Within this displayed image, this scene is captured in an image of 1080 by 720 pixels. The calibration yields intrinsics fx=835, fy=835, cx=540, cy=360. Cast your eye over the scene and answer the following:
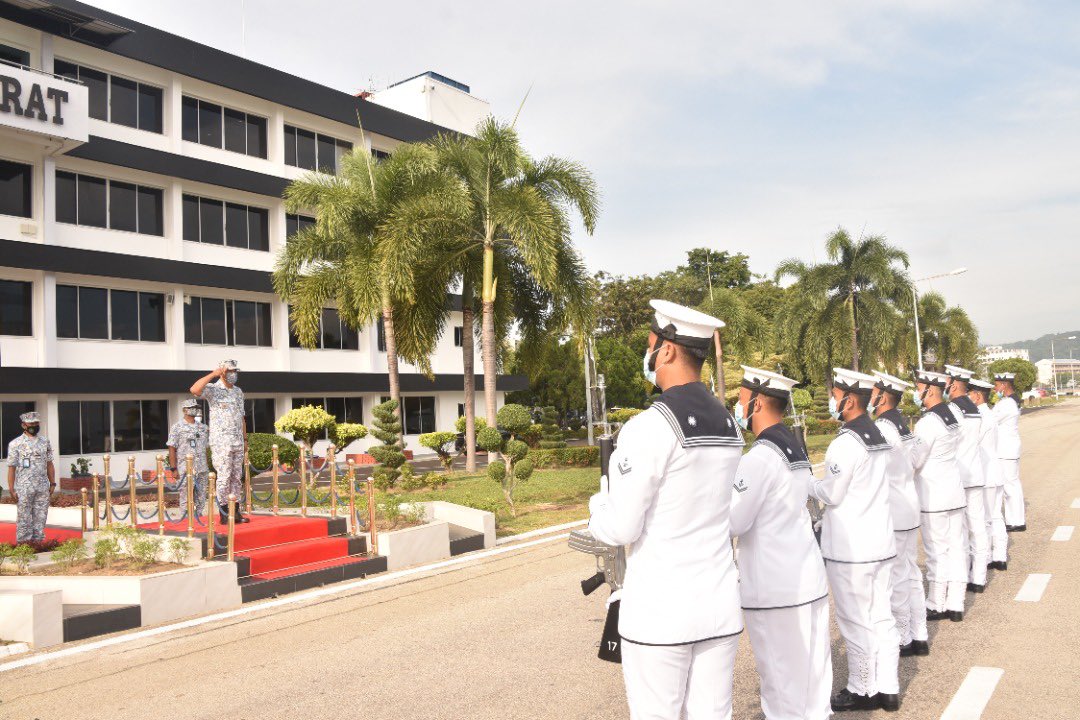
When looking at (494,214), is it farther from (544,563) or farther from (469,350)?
(544,563)

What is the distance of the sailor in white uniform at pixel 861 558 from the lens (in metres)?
5.06

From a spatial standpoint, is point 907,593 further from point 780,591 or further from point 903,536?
point 780,591

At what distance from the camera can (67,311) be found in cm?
2416

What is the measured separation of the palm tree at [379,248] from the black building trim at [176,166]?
5.13m

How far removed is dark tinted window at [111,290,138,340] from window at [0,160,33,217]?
3.40 meters

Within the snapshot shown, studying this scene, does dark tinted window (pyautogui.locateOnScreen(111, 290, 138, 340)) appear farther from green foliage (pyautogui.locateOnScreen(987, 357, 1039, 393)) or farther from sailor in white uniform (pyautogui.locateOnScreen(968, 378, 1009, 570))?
green foliage (pyautogui.locateOnScreen(987, 357, 1039, 393))

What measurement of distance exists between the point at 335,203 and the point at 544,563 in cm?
1350

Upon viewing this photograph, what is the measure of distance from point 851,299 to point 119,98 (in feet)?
87.8

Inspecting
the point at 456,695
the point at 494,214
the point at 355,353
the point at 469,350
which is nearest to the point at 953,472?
the point at 456,695

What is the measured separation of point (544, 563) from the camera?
10625 mm

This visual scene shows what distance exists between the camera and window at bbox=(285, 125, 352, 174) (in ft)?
102

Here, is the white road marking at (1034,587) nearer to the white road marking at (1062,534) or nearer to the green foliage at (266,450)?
the white road marking at (1062,534)

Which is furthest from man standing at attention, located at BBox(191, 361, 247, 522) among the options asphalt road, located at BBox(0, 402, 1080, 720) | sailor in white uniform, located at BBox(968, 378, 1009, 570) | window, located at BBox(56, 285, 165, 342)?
window, located at BBox(56, 285, 165, 342)

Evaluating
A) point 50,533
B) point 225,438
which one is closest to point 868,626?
point 225,438
